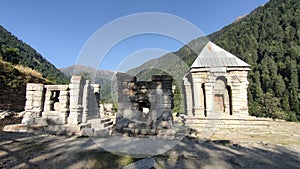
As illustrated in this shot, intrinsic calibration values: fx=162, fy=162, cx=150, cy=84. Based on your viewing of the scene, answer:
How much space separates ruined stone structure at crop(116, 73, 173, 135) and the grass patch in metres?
2.47

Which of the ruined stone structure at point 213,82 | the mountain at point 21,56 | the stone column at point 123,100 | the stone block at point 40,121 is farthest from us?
the mountain at point 21,56

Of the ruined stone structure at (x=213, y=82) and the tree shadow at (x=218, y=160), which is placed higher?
the ruined stone structure at (x=213, y=82)

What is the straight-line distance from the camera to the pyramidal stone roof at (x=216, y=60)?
12.8m

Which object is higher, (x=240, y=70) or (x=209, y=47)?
(x=209, y=47)

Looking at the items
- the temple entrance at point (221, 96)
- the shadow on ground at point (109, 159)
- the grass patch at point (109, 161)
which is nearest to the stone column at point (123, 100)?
the shadow on ground at point (109, 159)

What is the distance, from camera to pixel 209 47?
15.1m

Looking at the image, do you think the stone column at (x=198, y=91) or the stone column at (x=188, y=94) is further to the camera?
the stone column at (x=188, y=94)

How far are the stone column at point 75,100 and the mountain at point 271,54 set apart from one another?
29673mm

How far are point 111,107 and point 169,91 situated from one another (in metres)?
15.4

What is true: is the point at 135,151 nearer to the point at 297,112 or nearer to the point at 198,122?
the point at 198,122

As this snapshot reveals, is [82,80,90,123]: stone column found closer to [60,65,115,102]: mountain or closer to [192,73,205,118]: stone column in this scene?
[60,65,115,102]: mountain

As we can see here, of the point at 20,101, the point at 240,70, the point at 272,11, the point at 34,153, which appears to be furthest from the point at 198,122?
the point at 272,11

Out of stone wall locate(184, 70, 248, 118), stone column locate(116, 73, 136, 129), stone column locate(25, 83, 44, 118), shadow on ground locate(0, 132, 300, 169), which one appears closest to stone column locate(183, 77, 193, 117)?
stone wall locate(184, 70, 248, 118)

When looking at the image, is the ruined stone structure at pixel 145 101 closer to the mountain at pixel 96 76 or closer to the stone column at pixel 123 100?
the stone column at pixel 123 100
